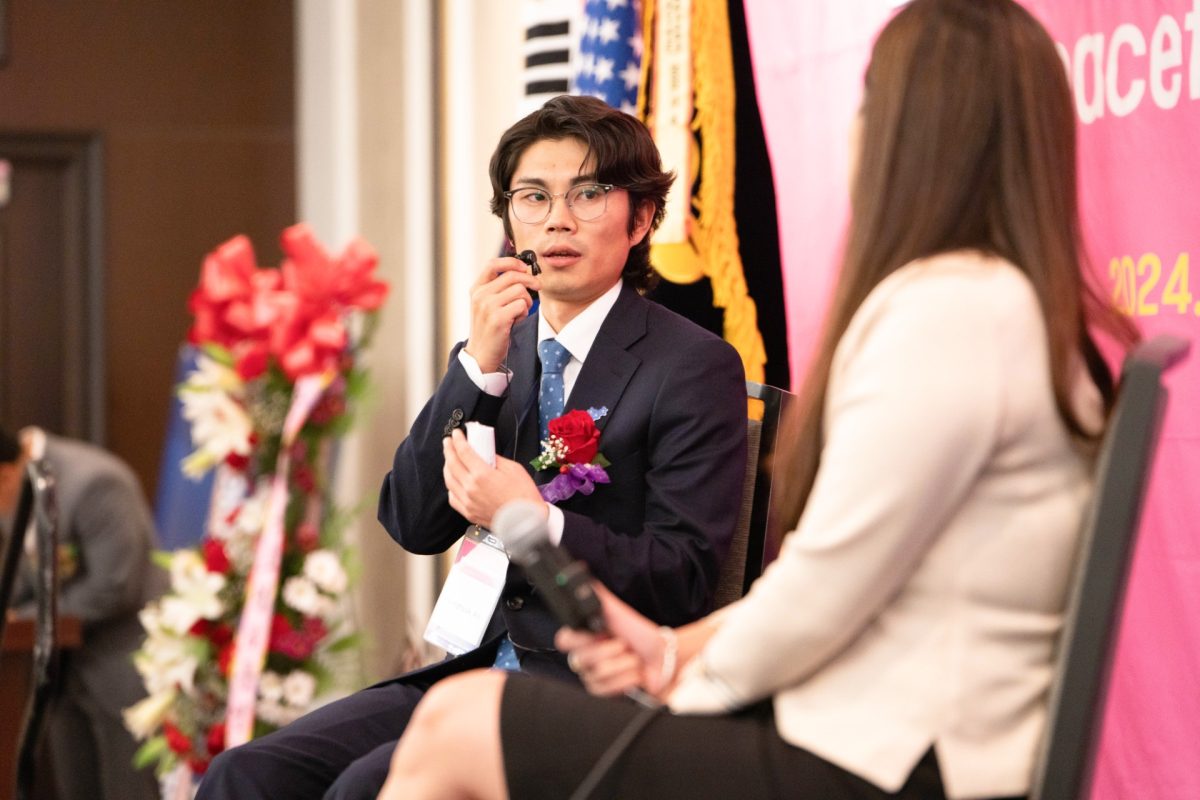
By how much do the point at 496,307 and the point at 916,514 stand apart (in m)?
0.83

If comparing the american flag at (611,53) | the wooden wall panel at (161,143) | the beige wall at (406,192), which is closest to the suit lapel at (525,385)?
the american flag at (611,53)

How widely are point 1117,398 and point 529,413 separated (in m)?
1.00

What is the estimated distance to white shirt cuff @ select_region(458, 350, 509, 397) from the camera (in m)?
1.91

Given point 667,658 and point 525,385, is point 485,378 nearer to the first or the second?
point 525,385

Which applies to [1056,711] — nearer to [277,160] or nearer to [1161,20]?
[1161,20]

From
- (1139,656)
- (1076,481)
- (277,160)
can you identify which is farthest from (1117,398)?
(277,160)

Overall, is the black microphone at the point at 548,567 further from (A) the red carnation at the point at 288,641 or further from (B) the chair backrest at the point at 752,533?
(A) the red carnation at the point at 288,641

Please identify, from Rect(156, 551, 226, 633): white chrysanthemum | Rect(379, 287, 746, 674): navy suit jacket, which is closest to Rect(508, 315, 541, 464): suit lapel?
Rect(379, 287, 746, 674): navy suit jacket

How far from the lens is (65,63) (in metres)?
5.86

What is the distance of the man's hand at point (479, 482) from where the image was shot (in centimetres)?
175

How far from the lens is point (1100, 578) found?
116 cm

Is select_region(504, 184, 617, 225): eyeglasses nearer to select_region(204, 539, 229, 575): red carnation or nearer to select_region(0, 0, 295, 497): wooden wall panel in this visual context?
select_region(204, 539, 229, 575): red carnation

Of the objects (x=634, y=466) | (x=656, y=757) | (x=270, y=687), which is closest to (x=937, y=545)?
(x=656, y=757)

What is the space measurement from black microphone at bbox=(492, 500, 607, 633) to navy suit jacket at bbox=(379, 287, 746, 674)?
540mm
